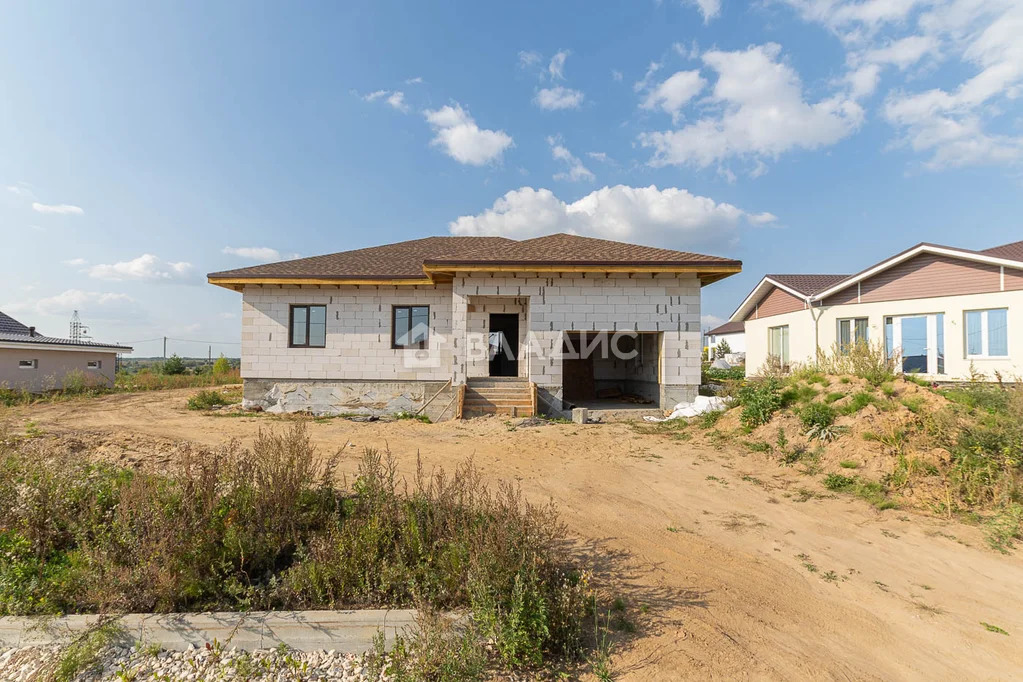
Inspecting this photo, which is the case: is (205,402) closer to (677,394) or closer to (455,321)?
(455,321)

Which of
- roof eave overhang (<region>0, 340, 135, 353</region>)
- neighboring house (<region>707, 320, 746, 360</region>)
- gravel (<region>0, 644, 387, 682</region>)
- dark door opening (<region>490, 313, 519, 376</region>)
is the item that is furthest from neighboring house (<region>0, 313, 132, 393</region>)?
neighboring house (<region>707, 320, 746, 360</region>)

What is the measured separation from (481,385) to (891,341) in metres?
14.5

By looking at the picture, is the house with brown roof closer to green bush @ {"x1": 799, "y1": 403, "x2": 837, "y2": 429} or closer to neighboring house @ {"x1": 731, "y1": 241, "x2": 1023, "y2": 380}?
neighboring house @ {"x1": 731, "y1": 241, "x2": 1023, "y2": 380}

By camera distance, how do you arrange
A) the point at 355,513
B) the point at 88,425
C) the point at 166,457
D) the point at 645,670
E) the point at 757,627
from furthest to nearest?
the point at 88,425, the point at 166,457, the point at 355,513, the point at 757,627, the point at 645,670

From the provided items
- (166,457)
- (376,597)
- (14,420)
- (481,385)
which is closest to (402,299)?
(481,385)

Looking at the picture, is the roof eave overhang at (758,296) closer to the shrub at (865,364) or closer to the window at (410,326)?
the shrub at (865,364)

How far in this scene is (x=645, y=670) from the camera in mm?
2615

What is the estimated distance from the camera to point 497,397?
12.4 meters

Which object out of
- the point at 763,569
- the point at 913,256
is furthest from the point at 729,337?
the point at 763,569

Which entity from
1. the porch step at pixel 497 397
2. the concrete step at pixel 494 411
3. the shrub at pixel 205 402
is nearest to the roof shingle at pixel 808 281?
the porch step at pixel 497 397

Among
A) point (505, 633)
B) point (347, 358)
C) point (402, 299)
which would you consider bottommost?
point (505, 633)

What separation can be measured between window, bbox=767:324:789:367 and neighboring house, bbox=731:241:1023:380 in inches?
9.8

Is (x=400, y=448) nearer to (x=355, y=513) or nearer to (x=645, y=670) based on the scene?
(x=355, y=513)

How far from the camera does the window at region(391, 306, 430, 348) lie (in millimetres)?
13531
